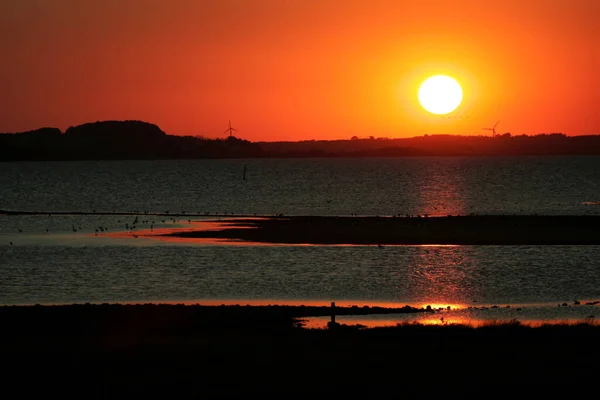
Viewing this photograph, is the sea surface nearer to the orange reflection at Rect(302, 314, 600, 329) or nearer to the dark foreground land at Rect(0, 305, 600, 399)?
the orange reflection at Rect(302, 314, 600, 329)

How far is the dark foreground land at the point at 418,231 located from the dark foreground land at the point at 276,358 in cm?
3369

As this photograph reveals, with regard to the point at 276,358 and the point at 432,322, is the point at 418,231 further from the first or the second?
the point at 276,358

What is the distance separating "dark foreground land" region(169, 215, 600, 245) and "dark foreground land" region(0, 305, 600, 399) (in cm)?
3369

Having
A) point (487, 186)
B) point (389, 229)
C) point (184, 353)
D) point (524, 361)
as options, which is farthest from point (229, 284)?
point (487, 186)

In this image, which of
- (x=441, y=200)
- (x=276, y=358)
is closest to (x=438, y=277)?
(x=276, y=358)

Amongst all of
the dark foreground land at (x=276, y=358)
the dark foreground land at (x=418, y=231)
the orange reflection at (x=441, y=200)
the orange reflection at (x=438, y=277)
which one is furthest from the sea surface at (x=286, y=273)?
the orange reflection at (x=441, y=200)

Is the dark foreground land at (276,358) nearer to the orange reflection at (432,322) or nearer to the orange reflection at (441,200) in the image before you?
the orange reflection at (432,322)

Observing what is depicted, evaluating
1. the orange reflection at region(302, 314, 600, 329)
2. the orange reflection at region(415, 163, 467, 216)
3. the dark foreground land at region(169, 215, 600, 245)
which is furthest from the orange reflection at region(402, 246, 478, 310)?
the orange reflection at region(415, 163, 467, 216)

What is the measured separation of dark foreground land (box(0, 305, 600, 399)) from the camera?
19.5 m

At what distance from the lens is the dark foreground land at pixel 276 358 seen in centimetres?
1950

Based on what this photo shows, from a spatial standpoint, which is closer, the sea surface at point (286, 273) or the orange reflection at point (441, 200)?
the sea surface at point (286, 273)

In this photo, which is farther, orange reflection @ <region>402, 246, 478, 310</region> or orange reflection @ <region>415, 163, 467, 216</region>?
orange reflection @ <region>415, 163, 467, 216</region>

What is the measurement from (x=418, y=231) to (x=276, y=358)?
49.5 meters

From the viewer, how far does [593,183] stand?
596ft
